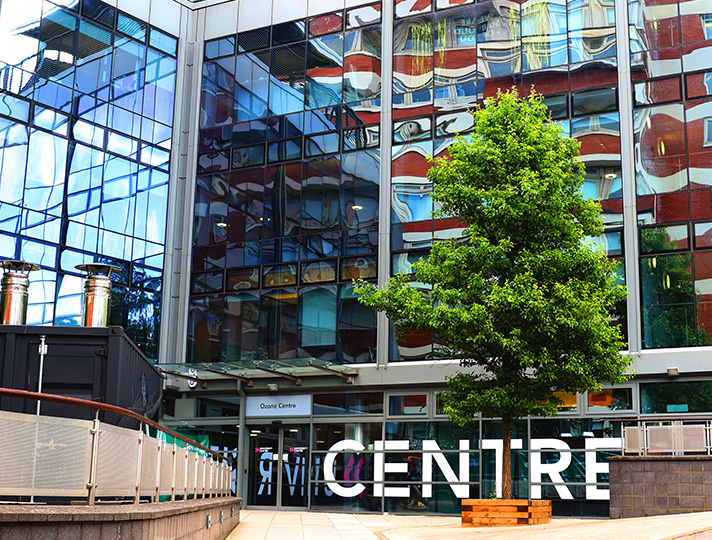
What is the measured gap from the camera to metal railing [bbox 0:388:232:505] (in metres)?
5.84

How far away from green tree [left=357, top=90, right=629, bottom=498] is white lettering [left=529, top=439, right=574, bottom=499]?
5.37m

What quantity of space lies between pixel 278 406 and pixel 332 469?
2.77m

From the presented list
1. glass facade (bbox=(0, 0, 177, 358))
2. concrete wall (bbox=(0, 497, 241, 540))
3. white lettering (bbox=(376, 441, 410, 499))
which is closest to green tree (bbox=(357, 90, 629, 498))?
white lettering (bbox=(376, 441, 410, 499))

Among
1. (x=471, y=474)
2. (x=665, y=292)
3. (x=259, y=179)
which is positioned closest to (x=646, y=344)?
(x=665, y=292)

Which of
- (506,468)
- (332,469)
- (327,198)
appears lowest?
(332,469)

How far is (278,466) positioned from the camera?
27406 millimetres

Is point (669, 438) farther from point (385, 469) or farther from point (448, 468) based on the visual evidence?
point (385, 469)

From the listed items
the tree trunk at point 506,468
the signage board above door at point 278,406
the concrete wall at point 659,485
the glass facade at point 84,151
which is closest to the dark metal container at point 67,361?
the tree trunk at point 506,468

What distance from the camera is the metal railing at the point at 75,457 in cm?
584

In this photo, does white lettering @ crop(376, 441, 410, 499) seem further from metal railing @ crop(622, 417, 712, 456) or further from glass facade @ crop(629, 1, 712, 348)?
metal railing @ crop(622, 417, 712, 456)

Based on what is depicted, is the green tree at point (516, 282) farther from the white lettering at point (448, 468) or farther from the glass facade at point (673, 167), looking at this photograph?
the white lettering at point (448, 468)

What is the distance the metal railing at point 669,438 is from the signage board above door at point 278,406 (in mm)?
11128

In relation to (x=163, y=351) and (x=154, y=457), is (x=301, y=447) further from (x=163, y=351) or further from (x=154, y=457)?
(x=154, y=457)

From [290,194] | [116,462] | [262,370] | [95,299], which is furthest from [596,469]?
[116,462]
